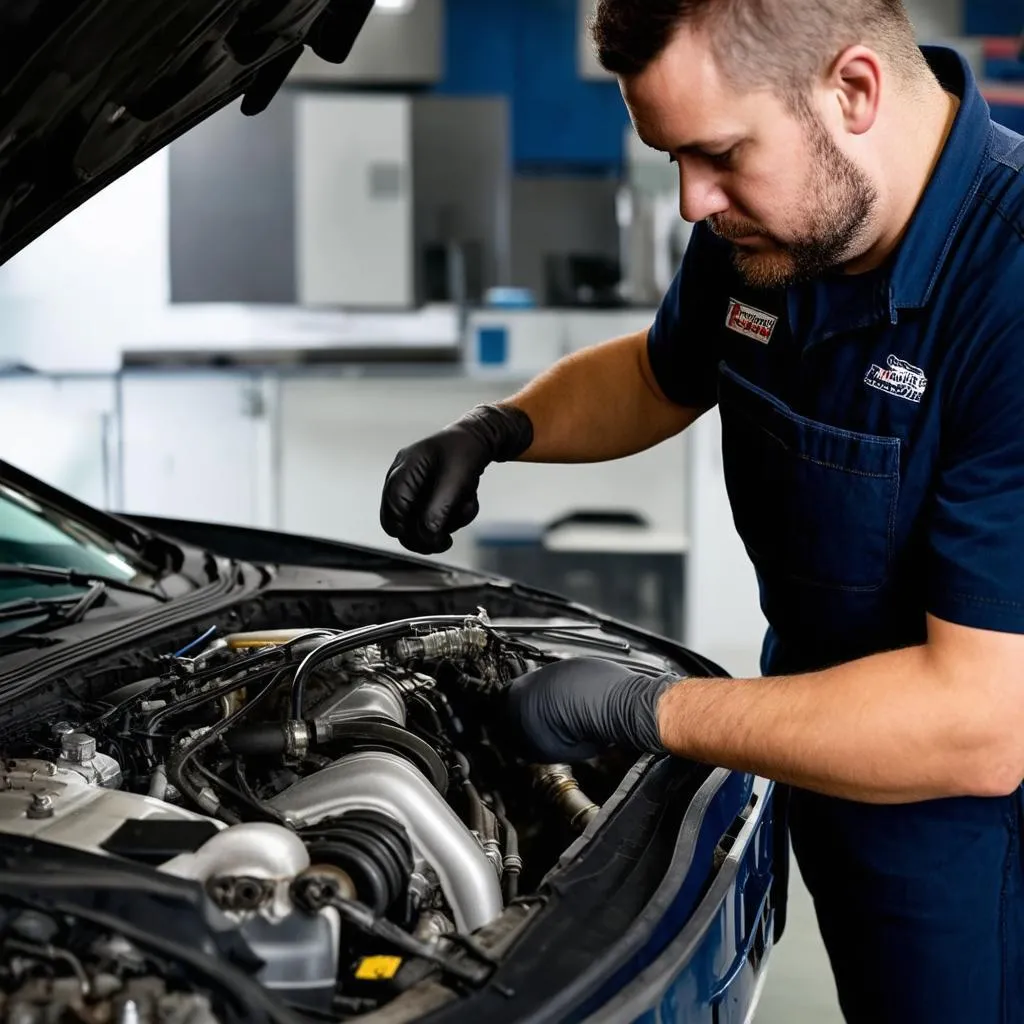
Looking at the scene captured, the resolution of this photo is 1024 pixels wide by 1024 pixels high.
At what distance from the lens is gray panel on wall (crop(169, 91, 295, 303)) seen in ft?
18.1

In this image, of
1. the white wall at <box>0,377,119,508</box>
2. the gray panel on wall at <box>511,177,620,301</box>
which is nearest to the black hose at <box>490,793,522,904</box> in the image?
the white wall at <box>0,377,119,508</box>

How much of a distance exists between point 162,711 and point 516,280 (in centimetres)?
470

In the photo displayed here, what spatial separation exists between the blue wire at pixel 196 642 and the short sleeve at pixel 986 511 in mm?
843

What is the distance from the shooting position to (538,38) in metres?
6.33

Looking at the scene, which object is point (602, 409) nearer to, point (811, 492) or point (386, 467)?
point (811, 492)

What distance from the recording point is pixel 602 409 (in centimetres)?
176

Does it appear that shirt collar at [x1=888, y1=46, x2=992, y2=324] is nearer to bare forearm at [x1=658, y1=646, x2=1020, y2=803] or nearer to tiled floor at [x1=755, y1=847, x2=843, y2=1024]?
bare forearm at [x1=658, y1=646, x2=1020, y2=803]

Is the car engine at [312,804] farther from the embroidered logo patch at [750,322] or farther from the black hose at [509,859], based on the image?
the embroidered logo patch at [750,322]

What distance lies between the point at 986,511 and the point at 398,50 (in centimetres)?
516

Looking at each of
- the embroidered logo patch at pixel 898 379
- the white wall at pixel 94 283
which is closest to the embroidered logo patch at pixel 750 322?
the embroidered logo patch at pixel 898 379

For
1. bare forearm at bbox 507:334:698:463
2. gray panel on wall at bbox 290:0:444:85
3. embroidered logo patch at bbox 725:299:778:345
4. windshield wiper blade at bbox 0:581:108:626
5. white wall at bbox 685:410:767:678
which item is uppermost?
gray panel on wall at bbox 290:0:444:85

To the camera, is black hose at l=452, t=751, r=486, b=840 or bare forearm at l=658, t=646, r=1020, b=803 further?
black hose at l=452, t=751, r=486, b=840

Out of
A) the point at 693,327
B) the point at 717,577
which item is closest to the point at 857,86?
the point at 693,327

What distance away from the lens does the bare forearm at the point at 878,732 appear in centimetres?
118
